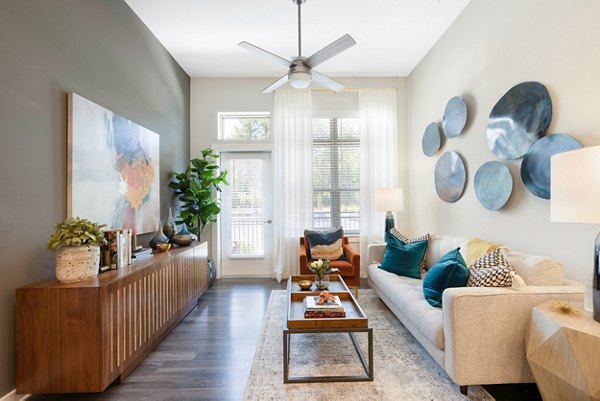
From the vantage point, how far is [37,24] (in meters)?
2.03

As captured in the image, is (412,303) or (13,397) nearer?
(13,397)


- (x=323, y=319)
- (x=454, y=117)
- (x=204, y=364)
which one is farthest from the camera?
(x=454, y=117)

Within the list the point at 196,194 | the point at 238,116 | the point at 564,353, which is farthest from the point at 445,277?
the point at 238,116

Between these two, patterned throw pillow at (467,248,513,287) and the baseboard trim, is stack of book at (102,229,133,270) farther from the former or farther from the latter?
patterned throw pillow at (467,248,513,287)

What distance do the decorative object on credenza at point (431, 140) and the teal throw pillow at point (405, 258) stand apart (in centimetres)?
133

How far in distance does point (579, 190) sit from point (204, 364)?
Result: 8.33ft

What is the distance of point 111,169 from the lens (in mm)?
2723

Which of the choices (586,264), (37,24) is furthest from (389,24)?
(37,24)

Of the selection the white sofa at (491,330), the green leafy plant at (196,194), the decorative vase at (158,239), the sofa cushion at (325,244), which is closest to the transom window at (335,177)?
the sofa cushion at (325,244)

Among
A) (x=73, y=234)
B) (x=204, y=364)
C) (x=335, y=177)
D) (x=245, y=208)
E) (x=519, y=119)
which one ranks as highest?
(x=519, y=119)

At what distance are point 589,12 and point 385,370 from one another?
2.64 m

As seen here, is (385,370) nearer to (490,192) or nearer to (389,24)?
(490,192)

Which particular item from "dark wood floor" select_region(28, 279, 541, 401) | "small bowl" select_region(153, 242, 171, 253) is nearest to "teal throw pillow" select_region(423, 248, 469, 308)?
"dark wood floor" select_region(28, 279, 541, 401)

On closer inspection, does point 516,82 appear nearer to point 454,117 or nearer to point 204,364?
point 454,117
